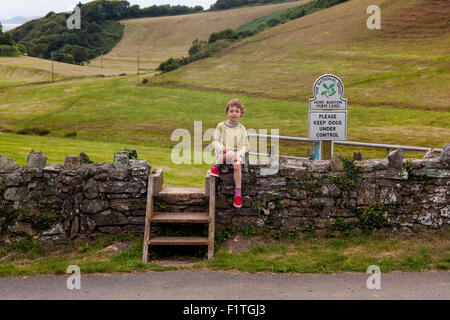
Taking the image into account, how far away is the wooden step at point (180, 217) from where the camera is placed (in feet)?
26.4

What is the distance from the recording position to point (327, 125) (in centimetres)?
1041

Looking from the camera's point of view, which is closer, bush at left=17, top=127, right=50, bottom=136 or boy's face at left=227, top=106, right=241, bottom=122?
boy's face at left=227, top=106, right=241, bottom=122

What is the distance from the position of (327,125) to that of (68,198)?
544 cm

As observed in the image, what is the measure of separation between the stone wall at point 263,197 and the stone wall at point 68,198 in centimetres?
2

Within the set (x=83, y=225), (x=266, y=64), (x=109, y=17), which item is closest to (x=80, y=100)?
(x=266, y=64)

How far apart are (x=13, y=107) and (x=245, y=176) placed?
161 feet

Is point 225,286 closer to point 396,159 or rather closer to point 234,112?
point 234,112

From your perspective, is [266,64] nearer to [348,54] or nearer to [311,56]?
[311,56]

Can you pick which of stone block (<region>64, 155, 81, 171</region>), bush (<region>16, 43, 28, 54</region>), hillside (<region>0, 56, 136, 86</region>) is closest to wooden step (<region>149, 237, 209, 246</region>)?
stone block (<region>64, 155, 81, 171</region>)

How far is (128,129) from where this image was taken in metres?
36.9

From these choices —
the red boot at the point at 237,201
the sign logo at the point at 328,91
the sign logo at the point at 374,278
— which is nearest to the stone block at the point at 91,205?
the red boot at the point at 237,201

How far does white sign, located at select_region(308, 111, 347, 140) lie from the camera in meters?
10.3

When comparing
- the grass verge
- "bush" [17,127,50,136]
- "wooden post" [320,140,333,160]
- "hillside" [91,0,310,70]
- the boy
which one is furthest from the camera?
"hillside" [91,0,310,70]

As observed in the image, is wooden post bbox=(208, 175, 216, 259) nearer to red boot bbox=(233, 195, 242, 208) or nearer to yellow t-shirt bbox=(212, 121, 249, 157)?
red boot bbox=(233, 195, 242, 208)
